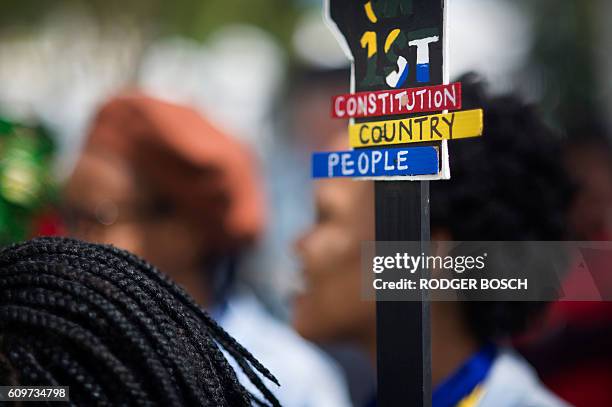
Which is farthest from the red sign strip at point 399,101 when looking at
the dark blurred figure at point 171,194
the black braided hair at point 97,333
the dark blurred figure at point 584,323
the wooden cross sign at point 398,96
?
the dark blurred figure at point 171,194

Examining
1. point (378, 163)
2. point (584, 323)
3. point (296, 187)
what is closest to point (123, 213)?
point (296, 187)

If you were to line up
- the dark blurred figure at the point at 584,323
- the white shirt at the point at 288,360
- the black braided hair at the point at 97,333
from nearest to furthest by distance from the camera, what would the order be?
the black braided hair at the point at 97,333
the white shirt at the point at 288,360
the dark blurred figure at the point at 584,323

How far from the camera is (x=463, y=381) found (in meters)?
1.21

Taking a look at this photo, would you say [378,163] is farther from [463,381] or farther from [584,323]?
[584,323]

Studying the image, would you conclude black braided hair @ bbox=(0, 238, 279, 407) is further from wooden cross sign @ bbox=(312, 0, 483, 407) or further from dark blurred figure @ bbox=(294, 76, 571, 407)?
A: dark blurred figure @ bbox=(294, 76, 571, 407)

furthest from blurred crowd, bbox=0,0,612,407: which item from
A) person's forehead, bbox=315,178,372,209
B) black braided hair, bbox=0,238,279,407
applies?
black braided hair, bbox=0,238,279,407

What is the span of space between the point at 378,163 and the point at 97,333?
12.5 inches

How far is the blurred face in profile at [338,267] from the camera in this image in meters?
1.40

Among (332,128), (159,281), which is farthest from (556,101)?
(159,281)

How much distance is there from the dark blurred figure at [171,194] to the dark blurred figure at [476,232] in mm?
419

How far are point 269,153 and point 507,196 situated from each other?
3.25 feet

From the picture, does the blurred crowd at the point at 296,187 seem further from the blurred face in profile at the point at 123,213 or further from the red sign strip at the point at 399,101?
the red sign strip at the point at 399,101

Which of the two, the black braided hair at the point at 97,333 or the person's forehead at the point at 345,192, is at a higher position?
the person's forehead at the point at 345,192

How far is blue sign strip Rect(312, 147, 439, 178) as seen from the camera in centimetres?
67
